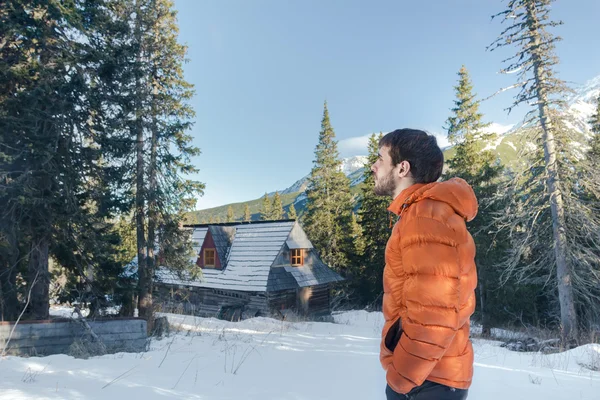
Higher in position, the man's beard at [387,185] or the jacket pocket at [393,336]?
the man's beard at [387,185]

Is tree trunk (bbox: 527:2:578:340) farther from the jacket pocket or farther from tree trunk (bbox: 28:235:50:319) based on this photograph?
tree trunk (bbox: 28:235:50:319)

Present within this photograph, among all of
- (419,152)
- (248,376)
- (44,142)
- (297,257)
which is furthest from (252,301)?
(419,152)

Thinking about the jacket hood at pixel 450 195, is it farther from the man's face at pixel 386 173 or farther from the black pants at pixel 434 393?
the black pants at pixel 434 393

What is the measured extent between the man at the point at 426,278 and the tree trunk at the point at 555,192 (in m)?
15.3

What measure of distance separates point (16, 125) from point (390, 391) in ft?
35.1

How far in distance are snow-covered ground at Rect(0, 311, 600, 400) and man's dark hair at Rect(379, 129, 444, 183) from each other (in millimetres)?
3659

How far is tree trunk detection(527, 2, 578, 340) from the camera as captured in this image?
47.4ft

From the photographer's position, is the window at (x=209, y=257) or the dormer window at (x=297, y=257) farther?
the window at (x=209, y=257)

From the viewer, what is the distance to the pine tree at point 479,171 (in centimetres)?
2098

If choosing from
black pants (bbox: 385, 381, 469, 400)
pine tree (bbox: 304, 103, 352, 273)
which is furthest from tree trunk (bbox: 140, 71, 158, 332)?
pine tree (bbox: 304, 103, 352, 273)

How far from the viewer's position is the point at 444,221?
6.75 ft

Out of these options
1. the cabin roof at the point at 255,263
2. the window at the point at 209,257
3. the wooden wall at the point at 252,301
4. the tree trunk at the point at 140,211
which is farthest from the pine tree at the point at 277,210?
the tree trunk at the point at 140,211

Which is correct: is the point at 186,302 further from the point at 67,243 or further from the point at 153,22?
the point at 153,22

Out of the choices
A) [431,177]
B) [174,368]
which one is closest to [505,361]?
[174,368]
